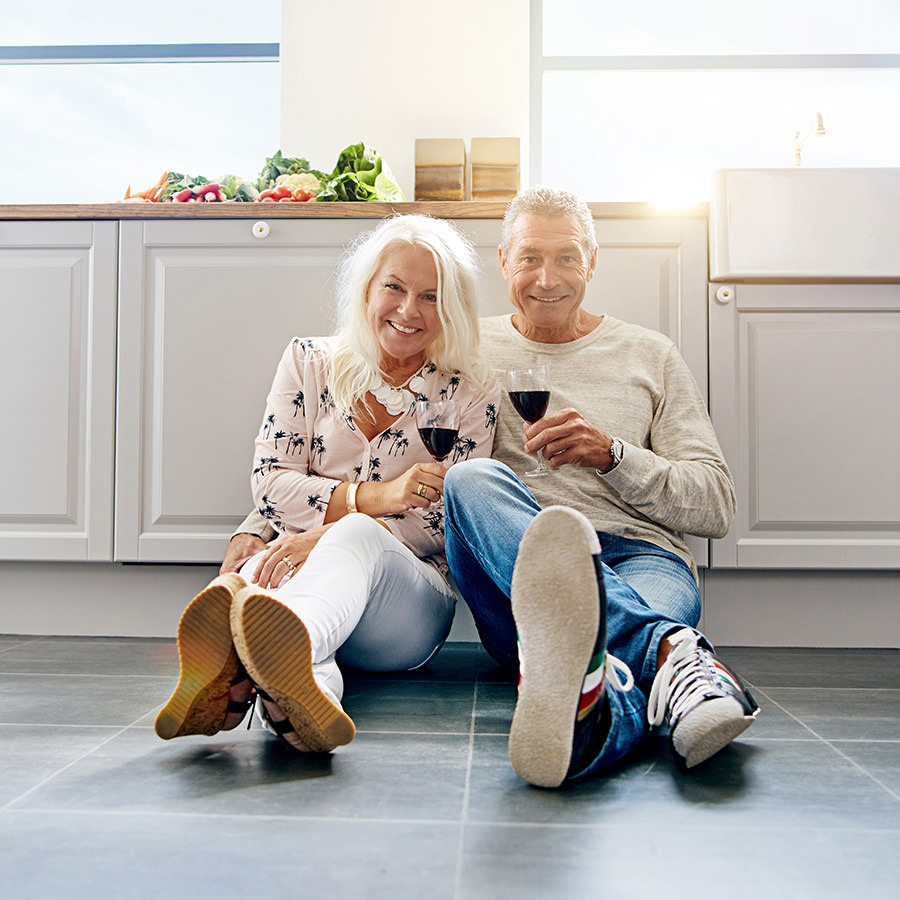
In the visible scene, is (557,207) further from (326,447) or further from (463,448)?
(326,447)

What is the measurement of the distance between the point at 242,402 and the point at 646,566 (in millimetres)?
1024

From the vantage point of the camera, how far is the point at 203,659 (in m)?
0.94

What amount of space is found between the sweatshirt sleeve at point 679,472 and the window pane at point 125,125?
2.28 metres

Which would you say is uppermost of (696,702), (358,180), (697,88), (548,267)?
(697,88)

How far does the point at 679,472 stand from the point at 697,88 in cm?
227

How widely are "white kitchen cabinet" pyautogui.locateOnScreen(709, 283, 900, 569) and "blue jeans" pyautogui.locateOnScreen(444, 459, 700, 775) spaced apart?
0.61 m

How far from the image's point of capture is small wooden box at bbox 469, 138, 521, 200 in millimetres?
2773

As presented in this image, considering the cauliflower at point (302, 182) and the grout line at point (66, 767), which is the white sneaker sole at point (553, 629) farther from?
the cauliflower at point (302, 182)

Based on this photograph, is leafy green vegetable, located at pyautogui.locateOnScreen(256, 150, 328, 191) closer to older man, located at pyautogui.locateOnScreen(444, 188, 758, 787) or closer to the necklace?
older man, located at pyautogui.locateOnScreen(444, 188, 758, 787)

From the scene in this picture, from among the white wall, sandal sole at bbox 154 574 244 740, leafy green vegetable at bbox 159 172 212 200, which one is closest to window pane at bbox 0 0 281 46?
the white wall

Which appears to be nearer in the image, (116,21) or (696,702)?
(696,702)

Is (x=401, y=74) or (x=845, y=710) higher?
(x=401, y=74)

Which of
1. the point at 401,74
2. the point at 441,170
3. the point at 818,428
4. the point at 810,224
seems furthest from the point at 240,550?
the point at 401,74

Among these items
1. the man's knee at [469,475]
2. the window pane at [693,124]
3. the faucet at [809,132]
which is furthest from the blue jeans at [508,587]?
the window pane at [693,124]
